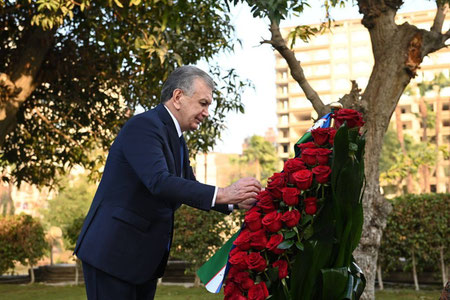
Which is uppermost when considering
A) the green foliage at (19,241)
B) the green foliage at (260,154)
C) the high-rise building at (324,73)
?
the high-rise building at (324,73)

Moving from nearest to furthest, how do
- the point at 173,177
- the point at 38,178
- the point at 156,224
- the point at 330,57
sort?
the point at 173,177
the point at 156,224
the point at 38,178
the point at 330,57

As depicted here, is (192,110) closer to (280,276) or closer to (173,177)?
(173,177)

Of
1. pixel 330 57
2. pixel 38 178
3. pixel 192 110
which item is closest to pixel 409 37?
→ pixel 192 110

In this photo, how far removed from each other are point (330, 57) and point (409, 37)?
4424 inches

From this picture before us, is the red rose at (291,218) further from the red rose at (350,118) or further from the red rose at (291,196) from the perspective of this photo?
the red rose at (350,118)

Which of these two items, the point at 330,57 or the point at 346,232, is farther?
the point at 330,57

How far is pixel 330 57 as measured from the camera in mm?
117250

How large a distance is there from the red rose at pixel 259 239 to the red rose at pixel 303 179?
11.2 inches

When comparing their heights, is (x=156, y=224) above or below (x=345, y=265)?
above

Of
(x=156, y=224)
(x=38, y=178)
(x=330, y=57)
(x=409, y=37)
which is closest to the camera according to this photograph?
(x=156, y=224)

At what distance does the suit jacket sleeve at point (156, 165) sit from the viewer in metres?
2.73

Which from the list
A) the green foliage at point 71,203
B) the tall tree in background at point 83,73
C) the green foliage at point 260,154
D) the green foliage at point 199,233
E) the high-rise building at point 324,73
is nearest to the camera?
the tall tree in background at point 83,73

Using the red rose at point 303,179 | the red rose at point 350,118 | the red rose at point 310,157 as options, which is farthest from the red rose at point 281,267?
the red rose at point 350,118

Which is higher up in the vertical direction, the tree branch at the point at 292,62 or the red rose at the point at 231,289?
the tree branch at the point at 292,62
